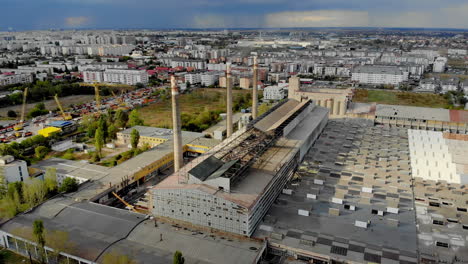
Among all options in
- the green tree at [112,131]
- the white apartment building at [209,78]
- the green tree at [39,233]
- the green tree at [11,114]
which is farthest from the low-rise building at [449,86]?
the green tree at [11,114]

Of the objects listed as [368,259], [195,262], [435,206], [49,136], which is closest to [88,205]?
[195,262]

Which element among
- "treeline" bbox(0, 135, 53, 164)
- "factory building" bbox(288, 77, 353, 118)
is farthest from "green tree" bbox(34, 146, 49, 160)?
"factory building" bbox(288, 77, 353, 118)

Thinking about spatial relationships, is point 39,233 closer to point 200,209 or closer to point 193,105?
point 200,209

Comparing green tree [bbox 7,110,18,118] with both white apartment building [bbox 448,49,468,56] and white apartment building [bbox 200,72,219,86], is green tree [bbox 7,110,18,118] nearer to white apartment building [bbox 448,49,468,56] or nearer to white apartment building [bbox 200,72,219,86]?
white apartment building [bbox 200,72,219,86]

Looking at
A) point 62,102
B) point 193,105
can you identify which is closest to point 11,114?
point 62,102

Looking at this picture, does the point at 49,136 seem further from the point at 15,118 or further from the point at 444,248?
the point at 444,248

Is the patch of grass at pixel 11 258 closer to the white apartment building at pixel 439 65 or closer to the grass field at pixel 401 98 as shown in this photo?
the grass field at pixel 401 98
